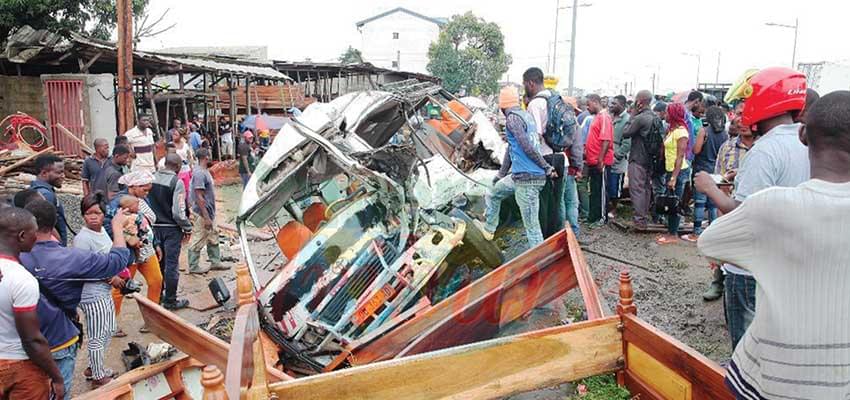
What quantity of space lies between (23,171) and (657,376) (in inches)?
449

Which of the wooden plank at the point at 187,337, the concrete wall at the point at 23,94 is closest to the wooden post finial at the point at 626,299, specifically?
the wooden plank at the point at 187,337

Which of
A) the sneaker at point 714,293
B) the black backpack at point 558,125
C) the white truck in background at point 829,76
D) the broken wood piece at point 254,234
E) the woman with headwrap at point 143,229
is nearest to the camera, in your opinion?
the woman with headwrap at point 143,229

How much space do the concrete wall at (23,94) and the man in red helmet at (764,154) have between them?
553 inches

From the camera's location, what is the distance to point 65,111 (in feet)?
38.4

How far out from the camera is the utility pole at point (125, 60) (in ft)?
30.9

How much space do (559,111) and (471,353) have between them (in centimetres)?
433

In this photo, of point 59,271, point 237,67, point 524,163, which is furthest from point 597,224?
point 237,67

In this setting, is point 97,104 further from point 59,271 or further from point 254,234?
point 59,271

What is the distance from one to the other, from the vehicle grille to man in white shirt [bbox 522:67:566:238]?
2.34 meters

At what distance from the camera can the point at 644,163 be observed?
286 inches

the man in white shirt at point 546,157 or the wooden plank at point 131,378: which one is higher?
the man in white shirt at point 546,157

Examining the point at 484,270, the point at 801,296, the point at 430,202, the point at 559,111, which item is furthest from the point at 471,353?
the point at 559,111

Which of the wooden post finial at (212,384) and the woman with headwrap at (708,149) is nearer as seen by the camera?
the wooden post finial at (212,384)

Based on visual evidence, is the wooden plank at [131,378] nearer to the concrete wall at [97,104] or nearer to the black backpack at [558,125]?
the black backpack at [558,125]
